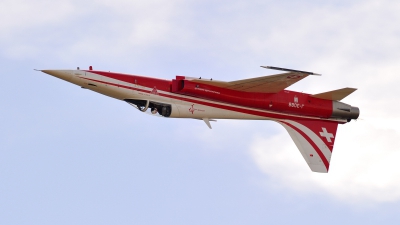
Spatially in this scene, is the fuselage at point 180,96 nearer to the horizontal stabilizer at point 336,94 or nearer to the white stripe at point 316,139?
the white stripe at point 316,139

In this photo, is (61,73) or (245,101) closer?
(61,73)

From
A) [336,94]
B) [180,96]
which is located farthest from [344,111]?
[180,96]

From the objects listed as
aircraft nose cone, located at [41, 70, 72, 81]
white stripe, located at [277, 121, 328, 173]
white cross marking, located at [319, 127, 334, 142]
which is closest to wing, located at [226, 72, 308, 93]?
white stripe, located at [277, 121, 328, 173]

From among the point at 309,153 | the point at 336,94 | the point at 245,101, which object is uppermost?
the point at 336,94

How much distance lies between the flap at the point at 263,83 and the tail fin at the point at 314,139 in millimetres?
2274

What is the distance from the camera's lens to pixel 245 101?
121ft

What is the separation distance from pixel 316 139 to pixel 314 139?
8 cm

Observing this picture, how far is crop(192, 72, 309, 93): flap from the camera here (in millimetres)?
35875

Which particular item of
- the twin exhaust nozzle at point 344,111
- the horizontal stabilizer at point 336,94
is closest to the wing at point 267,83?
the horizontal stabilizer at point 336,94

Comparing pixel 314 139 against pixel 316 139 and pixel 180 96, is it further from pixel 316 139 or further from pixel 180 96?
pixel 180 96

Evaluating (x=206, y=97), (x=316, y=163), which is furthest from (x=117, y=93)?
(x=316, y=163)

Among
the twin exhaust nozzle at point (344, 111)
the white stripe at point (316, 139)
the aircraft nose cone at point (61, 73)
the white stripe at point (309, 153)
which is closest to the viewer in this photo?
the aircraft nose cone at point (61, 73)

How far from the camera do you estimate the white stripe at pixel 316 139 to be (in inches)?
1514

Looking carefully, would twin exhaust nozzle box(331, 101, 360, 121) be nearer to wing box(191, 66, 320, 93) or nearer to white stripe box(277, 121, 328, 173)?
white stripe box(277, 121, 328, 173)
